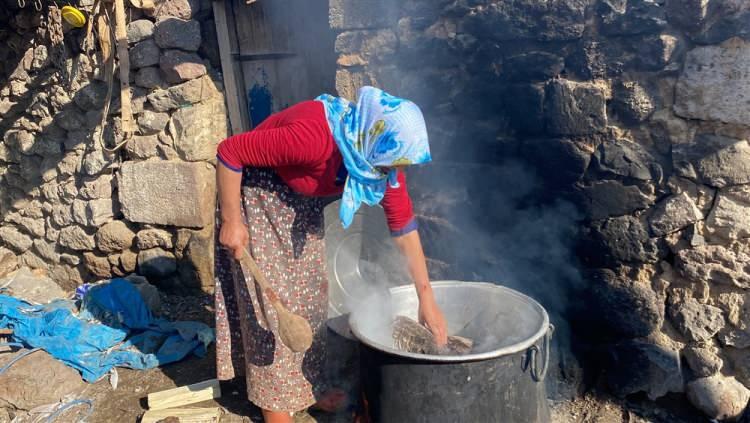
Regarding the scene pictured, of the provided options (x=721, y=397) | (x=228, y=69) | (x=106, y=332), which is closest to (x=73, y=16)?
(x=228, y=69)

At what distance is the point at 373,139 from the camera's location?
2066mm

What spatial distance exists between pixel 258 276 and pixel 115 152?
2888 millimetres

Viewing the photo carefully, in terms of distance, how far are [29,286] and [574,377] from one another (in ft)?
14.8

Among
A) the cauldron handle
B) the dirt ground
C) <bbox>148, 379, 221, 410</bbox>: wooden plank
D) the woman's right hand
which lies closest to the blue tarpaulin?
the dirt ground

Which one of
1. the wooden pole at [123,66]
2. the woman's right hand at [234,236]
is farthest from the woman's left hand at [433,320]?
the wooden pole at [123,66]

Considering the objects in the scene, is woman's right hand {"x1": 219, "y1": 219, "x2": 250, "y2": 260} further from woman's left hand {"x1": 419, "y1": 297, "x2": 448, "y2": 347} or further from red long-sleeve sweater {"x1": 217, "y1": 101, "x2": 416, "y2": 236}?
woman's left hand {"x1": 419, "y1": 297, "x2": 448, "y2": 347}

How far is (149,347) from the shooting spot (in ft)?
12.4

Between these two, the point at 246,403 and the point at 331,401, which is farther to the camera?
the point at 246,403

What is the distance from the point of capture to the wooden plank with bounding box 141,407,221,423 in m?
2.96

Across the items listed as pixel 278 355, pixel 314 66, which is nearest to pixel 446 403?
pixel 278 355

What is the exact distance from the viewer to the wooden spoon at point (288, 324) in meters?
2.39

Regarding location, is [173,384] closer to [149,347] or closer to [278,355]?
[149,347]

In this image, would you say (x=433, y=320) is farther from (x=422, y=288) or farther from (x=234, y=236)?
(x=234, y=236)

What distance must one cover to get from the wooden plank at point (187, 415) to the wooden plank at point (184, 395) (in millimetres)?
57
